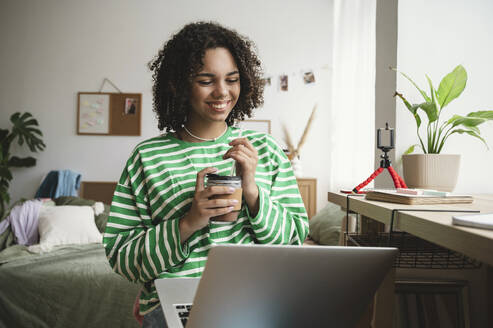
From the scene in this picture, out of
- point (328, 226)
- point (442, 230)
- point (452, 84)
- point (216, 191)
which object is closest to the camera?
point (442, 230)

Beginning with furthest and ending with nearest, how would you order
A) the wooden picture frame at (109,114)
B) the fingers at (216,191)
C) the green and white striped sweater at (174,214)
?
the wooden picture frame at (109,114), the green and white striped sweater at (174,214), the fingers at (216,191)

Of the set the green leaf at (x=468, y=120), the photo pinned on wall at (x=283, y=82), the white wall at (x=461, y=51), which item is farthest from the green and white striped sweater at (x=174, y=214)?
the photo pinned on wall at (x=283, y=82)

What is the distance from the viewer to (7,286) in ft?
7.59

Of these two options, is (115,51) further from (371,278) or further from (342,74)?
(371,278)

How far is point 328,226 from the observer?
10.2ft

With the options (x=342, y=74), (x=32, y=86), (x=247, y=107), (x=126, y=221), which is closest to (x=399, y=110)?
(x=247, y=107)

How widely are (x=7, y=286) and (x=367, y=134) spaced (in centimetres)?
251

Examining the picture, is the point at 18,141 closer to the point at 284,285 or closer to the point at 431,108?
the point at 431,108

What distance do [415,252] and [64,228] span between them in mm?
2428

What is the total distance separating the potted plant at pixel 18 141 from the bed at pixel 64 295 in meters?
2.13

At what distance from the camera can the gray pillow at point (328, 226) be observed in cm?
294

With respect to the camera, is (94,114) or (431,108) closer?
(431,108)

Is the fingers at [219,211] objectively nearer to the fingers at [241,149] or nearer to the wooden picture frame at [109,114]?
the fingers at [241,149]

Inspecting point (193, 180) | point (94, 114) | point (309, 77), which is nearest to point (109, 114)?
point (94, 114)
